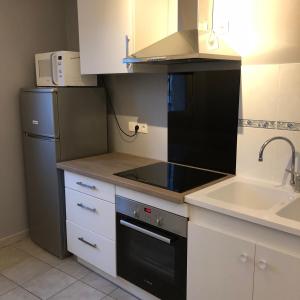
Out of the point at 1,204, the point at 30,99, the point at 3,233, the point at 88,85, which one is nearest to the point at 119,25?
the point at 88,85

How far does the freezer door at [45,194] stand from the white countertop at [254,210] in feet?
4.07

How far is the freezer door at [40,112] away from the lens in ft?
8.23

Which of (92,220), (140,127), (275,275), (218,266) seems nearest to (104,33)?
(140,127)

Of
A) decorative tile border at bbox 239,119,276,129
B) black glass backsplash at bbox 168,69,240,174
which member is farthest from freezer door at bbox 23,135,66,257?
decorative tile border at bbox 239,119,276,129

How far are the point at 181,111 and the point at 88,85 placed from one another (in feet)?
2.75

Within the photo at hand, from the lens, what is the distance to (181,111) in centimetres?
244

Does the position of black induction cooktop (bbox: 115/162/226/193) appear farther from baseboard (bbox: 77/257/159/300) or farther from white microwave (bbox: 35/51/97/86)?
white microwave (bbox: 35/51/97/86)

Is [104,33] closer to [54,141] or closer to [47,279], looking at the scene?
[54,141]

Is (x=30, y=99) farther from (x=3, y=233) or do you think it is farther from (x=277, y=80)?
(x=277, y=80)

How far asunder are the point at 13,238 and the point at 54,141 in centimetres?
110

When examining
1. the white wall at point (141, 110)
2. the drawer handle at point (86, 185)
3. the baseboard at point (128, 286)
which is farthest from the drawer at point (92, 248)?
the white wall at point (141, 110)

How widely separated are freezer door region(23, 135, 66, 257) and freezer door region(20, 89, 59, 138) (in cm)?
7

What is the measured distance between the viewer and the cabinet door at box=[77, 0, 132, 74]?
2.22 meters

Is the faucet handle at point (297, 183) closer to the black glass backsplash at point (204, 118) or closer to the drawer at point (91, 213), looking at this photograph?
the black glass backsplash at point (204, 118)
